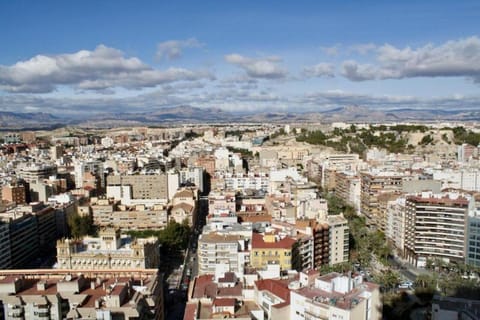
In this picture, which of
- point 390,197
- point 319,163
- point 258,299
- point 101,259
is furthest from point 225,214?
point 319,163

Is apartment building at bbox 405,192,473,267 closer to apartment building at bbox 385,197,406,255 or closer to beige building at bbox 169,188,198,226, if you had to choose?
apartment building at bbox 385,197,406,255

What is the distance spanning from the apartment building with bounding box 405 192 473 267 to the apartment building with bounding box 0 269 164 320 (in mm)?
14578

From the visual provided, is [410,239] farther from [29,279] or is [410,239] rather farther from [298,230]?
[29,279]

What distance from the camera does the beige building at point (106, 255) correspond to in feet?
61.1

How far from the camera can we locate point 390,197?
2817 cm

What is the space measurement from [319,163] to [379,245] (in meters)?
23.5

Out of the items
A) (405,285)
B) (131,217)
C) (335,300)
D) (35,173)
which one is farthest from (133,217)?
(335,300)

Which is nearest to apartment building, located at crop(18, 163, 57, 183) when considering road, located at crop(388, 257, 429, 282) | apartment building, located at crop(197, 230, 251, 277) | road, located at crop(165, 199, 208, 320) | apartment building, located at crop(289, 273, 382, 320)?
road, located at crop(165, 199, 208, 320)

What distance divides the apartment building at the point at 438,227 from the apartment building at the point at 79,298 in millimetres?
14578

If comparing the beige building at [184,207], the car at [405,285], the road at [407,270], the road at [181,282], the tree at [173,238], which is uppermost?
the beige building at [184,207]

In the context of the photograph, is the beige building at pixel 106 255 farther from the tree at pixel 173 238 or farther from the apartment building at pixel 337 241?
the apartment building at pixel 337 241

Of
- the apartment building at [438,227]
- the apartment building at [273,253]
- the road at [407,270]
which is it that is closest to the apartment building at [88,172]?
the apartment building at [273,253]

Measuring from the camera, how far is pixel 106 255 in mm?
18531

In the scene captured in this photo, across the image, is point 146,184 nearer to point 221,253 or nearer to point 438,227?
point 221,253
